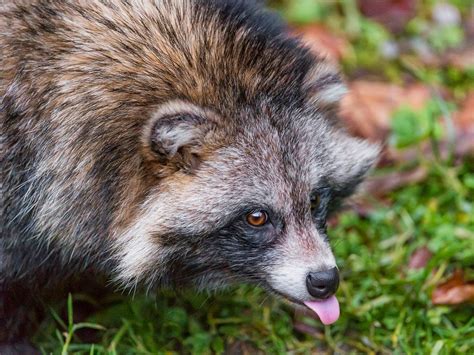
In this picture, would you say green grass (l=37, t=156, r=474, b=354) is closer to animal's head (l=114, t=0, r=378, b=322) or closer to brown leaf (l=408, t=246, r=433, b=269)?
brown leaf (l=408, t=246, r=433, b=269)

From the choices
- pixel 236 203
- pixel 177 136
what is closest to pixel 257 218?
pixel 236 203

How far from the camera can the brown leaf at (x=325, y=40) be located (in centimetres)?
709

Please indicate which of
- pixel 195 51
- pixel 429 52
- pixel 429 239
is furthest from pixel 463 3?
pixel 195 51

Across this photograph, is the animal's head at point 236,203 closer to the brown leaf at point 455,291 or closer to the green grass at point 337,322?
the green grass at point 337,322

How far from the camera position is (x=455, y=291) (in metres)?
5.05

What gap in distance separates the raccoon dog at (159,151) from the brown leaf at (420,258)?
3.96 ft

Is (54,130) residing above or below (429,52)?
below

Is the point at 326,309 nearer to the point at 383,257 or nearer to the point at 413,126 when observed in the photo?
the point at 383,257

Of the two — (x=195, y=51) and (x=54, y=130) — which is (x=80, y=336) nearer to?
(x=54, y=130)

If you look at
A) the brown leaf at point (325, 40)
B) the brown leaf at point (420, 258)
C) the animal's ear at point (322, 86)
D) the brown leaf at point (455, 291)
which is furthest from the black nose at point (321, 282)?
the brown leaf at point (325, 40)

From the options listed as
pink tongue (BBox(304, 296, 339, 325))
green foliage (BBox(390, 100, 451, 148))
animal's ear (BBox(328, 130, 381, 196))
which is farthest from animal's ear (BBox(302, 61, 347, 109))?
green foliage (BBox(390, 100, 451, 148))

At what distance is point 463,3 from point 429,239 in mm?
3166

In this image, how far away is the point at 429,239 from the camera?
5.62 meters

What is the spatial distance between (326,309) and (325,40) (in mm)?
3370
